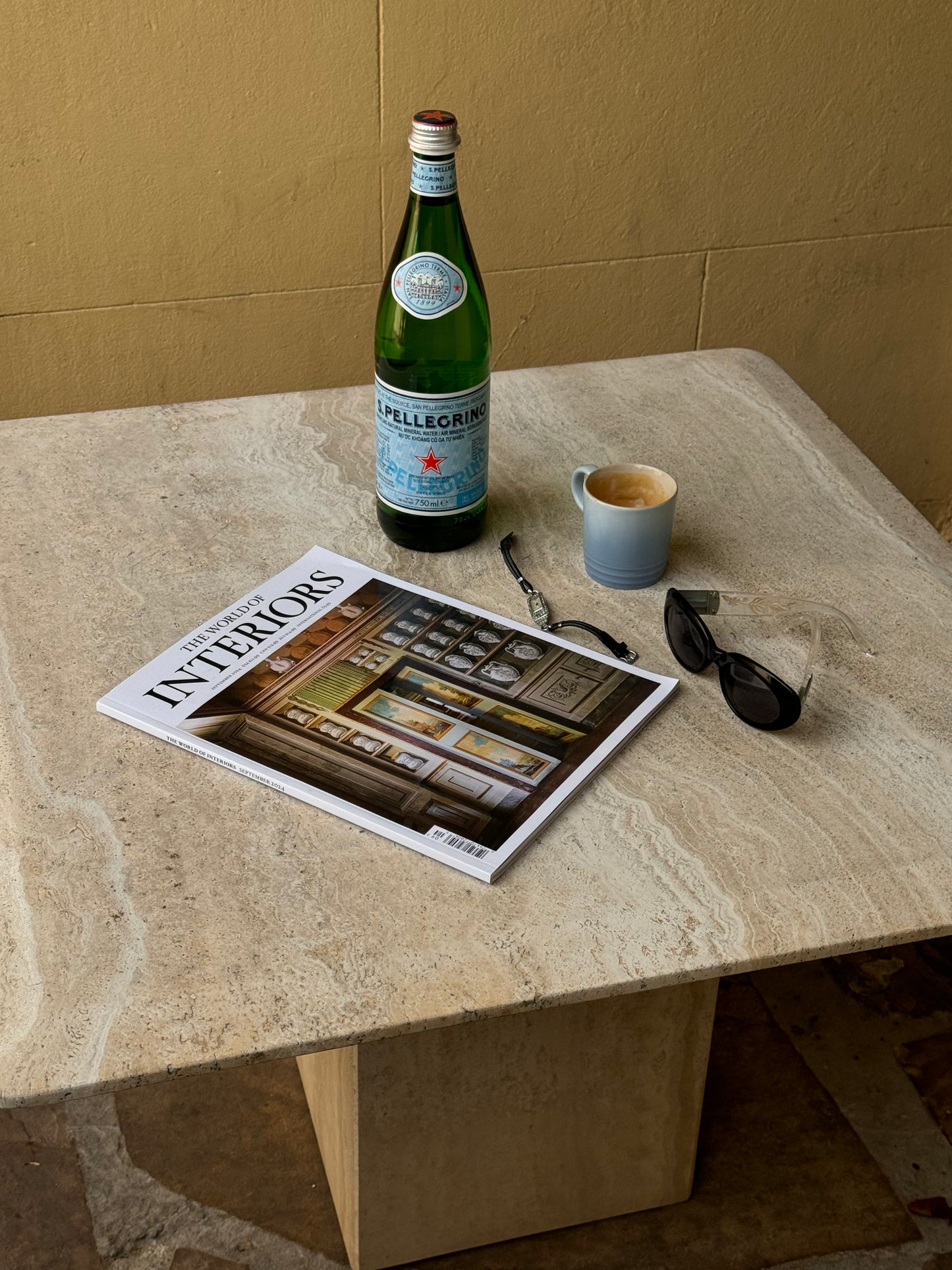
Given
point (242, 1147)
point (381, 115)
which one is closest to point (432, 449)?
point (242, 1147)

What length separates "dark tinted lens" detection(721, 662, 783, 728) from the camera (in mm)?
920

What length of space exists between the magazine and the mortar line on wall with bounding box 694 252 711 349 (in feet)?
4.12

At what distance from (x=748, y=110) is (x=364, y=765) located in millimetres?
1509

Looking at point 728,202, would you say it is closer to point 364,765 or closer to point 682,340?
point 682,340

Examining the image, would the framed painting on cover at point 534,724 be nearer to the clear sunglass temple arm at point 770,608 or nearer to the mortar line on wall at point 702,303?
the clear sunglass temple arm at point 770,608

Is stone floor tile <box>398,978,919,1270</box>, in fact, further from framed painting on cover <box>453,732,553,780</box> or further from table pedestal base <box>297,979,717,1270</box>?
framed painting on cover <box>453,732,553,780</box>

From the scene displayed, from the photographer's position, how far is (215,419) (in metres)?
1.32

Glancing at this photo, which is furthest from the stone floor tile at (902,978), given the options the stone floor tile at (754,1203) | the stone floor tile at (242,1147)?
the stone floor tile at (242,1147)

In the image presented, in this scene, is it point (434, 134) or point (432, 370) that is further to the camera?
point (432, 370)

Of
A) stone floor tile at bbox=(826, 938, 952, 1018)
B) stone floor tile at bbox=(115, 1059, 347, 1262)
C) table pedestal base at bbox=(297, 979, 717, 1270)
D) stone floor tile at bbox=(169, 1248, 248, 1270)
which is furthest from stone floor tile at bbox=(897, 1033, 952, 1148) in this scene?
stone floor tile at bbox=(169, 1248, 248, 1270)

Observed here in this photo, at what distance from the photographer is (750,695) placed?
938 millimetres

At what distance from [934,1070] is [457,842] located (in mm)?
1007

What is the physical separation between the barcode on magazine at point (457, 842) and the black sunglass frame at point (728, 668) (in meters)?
0.25

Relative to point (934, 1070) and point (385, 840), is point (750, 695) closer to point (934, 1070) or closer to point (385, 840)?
point (385, 840)
